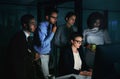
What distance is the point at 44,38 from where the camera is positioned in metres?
3.59

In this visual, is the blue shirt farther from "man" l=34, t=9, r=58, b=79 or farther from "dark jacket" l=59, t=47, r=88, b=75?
"dark jacket" l=59, t=47, r=88, b=75

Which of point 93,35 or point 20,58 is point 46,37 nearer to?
point 93,35

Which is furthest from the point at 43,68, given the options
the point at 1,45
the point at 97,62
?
the point at 97,62

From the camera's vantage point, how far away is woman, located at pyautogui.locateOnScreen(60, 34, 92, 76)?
2.92 metres

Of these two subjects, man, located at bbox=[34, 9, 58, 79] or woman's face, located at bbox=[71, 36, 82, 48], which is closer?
woman's face, located at bbox=[71, 36, 82, 48]

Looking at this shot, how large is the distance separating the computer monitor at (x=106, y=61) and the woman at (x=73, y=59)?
108 centimetres

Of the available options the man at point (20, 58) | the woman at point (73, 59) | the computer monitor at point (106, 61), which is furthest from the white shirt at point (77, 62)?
the computer monitor at point (106, 61)

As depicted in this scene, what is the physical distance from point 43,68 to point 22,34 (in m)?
0.85

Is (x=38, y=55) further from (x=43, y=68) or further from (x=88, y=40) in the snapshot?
(x=88, y=40)

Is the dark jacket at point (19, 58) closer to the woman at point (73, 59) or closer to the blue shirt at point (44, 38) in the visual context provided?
the woman at point (73, 59)

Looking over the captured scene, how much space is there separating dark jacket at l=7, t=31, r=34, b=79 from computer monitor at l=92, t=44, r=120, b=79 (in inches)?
49.6

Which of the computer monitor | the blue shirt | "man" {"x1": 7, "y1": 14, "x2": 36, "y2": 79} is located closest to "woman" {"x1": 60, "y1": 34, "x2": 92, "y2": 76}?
"man" {"x1": 7, "y1": 14, "x2": 36, "y2": 79}

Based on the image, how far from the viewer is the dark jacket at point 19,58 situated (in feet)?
9.19

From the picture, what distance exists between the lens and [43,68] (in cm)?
358
